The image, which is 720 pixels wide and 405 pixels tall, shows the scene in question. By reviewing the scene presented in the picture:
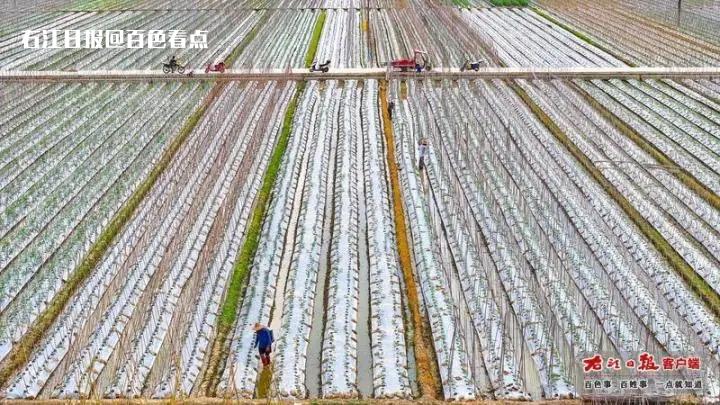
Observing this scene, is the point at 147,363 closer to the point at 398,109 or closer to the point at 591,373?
the point at 591,373

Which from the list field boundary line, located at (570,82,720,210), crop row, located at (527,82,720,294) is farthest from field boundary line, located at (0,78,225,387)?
field boundary line, located at (570,82,720,210)

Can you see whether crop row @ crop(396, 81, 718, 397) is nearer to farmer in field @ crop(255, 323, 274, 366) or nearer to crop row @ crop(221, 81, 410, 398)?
crop row @ crop(221, 81, 410, 398)

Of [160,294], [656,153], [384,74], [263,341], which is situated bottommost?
[263,341]

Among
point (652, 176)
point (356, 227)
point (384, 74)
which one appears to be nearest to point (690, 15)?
point (384, 74)

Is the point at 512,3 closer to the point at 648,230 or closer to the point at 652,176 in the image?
the point at 652,176

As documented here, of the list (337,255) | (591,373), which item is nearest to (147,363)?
(337,255)
